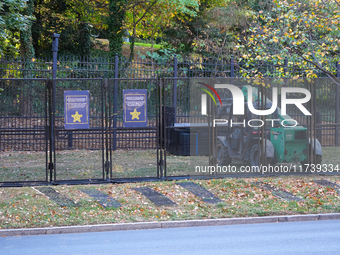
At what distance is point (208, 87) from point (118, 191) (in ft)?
12.1

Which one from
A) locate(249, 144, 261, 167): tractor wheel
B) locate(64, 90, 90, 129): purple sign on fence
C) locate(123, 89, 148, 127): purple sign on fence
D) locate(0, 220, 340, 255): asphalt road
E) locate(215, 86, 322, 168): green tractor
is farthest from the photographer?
locate(249, 144, 261, 167): tractor wheel

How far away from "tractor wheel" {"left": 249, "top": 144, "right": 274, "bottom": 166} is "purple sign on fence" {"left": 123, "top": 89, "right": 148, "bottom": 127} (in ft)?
10.9

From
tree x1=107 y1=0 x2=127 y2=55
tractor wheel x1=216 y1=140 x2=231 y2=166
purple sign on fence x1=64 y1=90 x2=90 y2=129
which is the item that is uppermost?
tree x1=107 y1=0 x2=127 y2=55

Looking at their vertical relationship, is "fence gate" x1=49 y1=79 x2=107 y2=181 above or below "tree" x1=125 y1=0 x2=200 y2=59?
below

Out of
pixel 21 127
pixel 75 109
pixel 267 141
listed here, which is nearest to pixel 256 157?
pixel 267 141

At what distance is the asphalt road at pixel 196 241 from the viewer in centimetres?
654

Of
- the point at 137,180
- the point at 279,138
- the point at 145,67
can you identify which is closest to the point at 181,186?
the point at 137,180

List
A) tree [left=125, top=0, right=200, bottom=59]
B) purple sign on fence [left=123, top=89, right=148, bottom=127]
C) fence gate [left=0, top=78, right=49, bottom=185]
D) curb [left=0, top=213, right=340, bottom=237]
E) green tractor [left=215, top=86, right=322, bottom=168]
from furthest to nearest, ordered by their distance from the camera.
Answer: tree [left=125, top=0, right=200, bottom=59]
fence gate [left=0, top=78, right=49, bottom=185]
green tractor [left=215, top=86, right=322, bottom=168]
purple sign on fence [left=123, top=89, right=148, bottom=127]
curb [left=0, top=213, right=340, bottom=237]

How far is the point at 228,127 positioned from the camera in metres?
12.3

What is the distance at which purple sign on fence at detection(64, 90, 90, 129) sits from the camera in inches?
412

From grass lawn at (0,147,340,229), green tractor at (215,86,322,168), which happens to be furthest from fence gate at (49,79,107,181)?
green tractor at (215,86,322,168)

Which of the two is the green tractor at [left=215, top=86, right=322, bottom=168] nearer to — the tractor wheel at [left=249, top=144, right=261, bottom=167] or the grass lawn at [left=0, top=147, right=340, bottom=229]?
the tractor wheel at [left=249, top=144, right=261, bottom=167]

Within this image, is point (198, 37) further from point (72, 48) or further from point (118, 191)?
point (118, 191)

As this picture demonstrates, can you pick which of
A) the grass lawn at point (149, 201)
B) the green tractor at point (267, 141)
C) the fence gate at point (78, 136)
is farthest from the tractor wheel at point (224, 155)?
the fence gate at point (78, 136)
